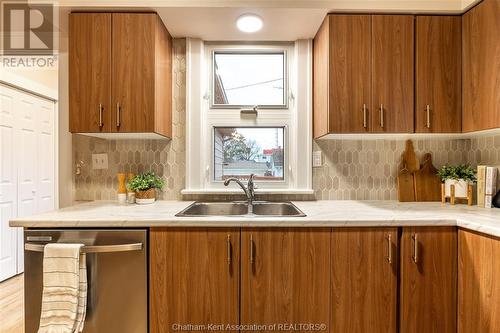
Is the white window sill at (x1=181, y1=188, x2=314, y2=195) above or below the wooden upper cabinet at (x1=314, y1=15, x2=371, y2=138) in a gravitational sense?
below

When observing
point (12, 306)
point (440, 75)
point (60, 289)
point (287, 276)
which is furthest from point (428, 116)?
point (12, 306)

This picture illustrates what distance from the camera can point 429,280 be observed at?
1.49 meters

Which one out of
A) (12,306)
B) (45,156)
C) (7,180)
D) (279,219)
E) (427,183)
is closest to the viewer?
Answer: (279,219)

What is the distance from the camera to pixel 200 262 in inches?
58.4

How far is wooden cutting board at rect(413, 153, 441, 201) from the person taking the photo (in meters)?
2.06

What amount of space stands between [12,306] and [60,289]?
5.73 ft

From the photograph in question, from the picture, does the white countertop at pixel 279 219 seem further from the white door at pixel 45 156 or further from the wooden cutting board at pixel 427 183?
the white door at pixel 45 156

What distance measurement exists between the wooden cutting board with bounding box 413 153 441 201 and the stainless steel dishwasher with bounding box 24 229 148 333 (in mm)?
1923

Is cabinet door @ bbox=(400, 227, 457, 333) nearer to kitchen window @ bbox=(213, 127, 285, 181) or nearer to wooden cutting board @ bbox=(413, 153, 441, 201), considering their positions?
wooden cutting board @ bbox=(413, 153, 441, 201)

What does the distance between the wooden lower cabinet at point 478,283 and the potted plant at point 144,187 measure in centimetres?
190

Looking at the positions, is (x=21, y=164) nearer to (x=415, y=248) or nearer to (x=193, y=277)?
(x=193, y=277)

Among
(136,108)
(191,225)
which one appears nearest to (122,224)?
(191,225)

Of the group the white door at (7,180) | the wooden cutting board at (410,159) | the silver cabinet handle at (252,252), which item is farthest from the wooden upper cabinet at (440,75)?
the white door at (7,180)

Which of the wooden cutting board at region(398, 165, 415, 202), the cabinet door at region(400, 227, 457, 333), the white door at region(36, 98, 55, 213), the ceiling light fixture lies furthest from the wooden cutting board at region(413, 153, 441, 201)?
the white door at region(36, 98, 55, 213)
